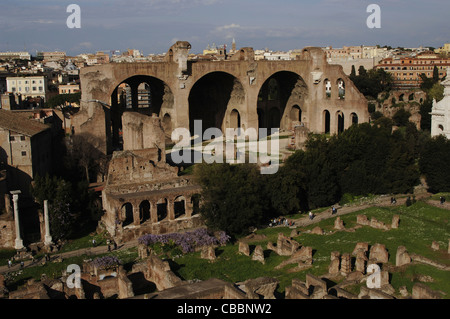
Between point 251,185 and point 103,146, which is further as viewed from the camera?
point 103,146

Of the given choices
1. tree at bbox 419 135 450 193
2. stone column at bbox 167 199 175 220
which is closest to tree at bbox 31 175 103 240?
stone column at bbox 167 199 175 220

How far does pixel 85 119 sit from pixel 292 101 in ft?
73.3

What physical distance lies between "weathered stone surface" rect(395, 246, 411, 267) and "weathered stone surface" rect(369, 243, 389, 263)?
648 millimetres

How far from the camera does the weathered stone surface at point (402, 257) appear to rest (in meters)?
19.2

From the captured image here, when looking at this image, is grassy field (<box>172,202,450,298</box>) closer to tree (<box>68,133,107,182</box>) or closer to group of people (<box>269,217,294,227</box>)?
group of people (<box>269,217,294,227</box>)

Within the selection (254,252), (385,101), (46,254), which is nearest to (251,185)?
(254,252)

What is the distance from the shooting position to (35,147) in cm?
3158

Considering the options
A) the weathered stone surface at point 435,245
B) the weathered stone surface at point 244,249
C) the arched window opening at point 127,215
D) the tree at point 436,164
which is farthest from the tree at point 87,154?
the weathered stone surface at point 435,245

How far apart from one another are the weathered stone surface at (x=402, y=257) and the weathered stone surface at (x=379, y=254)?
65cm

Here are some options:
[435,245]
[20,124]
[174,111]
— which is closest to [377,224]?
[435,245]

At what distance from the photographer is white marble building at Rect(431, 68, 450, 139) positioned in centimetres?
3881

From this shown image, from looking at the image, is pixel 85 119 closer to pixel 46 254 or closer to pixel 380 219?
pixel 46 254

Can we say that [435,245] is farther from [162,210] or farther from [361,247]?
[162,210]

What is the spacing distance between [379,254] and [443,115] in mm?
22623
